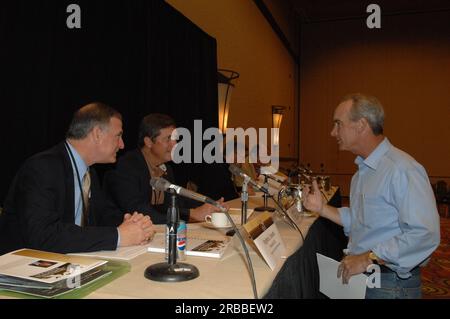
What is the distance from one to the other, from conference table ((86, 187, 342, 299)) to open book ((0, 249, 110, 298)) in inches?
2.8

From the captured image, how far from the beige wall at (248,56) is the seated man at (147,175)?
1.61m

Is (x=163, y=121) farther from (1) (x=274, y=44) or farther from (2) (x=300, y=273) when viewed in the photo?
(1) (x=274, y=44)

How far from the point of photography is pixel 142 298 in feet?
3.15

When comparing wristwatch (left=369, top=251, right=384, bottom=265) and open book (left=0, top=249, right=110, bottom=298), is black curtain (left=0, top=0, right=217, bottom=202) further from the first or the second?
wristwatch (left=369, top=251, right=384, bottom=265)

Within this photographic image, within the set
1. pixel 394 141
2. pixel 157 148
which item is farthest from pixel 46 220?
pixel 394 141

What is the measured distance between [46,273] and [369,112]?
1.39m

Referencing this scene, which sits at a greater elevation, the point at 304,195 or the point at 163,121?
the point at 163,121

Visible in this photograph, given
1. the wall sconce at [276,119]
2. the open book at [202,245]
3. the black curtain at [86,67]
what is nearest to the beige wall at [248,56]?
the wall sconce at [276,119]

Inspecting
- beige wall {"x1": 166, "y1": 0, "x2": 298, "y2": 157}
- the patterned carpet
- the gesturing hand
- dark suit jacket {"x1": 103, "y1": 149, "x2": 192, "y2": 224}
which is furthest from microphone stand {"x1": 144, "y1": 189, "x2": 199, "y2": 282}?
beige wall {"x1": 166, "y1": 0, "x2": 298, "y2": 157}

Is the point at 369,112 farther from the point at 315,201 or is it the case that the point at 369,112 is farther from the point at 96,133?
the point at 96,133

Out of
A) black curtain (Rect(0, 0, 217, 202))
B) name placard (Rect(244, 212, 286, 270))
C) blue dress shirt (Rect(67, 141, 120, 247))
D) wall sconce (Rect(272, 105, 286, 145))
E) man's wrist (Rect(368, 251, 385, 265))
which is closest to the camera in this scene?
name placard (Rect(244, 212, 286, 270))

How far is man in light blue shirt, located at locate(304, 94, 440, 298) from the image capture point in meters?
1.41

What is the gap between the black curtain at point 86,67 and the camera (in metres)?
1.80

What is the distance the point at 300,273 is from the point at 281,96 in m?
6.67
